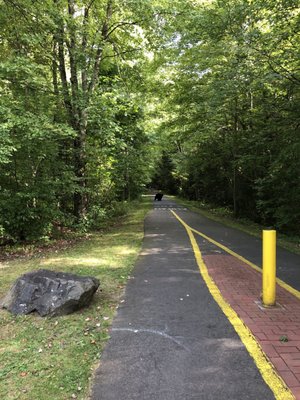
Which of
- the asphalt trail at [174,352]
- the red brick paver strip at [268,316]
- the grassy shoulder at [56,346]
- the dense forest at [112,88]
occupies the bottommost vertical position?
the grassy shoulder at [56,346]

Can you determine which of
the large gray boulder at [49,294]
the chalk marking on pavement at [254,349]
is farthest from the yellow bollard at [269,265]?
the large gray boulder at [49,294]

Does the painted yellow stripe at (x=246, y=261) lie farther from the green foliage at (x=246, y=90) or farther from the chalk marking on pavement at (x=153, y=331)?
the green foliage at (x=246, y=90)

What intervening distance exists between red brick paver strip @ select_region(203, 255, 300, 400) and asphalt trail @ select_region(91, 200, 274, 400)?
0.27m

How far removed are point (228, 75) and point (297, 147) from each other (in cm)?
361

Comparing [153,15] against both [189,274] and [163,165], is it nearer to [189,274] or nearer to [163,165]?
[189,274]

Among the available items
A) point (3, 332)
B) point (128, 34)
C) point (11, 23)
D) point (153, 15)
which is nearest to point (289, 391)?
point (3, 332)

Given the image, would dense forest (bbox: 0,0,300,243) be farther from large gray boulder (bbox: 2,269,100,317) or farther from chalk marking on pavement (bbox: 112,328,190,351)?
chalk marking on pavement (bbox: 112,328,190,351)

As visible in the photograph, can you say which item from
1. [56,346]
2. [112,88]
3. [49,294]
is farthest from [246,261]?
[112,88]

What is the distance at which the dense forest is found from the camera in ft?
34.8

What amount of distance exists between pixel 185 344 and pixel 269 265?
1.87 meters

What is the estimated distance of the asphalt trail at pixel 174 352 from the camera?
123 inches

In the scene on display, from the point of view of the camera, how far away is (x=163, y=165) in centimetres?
6362

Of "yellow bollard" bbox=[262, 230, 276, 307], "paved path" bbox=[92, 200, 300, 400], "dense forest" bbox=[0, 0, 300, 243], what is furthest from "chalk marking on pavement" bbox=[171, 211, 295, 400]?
"dense forest" bbox=[0, 0, 300, 243]

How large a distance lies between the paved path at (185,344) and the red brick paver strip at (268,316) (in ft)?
0.04
